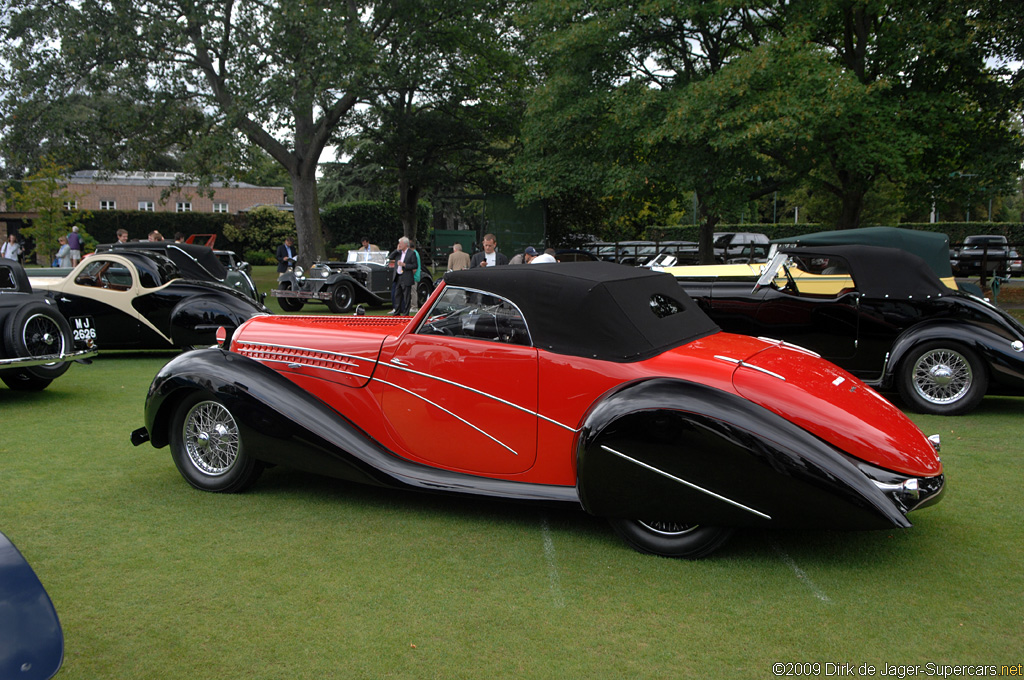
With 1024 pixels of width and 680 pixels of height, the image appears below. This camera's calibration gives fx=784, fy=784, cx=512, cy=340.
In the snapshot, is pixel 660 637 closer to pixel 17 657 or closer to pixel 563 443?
pixel 563 443

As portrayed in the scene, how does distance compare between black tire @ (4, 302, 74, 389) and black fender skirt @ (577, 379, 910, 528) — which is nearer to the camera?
black fender skirt @ (577, 379, 910, 528)

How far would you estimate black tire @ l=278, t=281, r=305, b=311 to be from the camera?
64.1 ft

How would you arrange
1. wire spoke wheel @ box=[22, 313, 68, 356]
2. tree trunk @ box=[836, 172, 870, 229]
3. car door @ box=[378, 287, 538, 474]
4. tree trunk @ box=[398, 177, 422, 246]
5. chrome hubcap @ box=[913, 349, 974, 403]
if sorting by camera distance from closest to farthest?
1. car door @ box=[378, 287, 538, 474]
2. chrome hubcap @ box=[913, 349, 974, 403]
3. wire spoke wheel @ box=[22, 313, 68, 356]
4. tree trunk @ box=[836, 172, 870, 229]
5. tree trunk @ box=[398, 177, 422, 246]

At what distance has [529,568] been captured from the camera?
13.6 feet

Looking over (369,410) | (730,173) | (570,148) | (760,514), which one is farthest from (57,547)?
(570,148)

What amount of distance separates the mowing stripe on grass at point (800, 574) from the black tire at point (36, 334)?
7.56 meters

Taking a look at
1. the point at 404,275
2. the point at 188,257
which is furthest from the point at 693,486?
the point at 404,275

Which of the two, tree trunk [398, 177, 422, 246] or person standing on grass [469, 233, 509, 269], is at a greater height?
tree trunk [398, 177, 422, 246]

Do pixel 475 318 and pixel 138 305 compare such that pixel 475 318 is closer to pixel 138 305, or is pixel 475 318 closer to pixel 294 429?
pixel 294 429

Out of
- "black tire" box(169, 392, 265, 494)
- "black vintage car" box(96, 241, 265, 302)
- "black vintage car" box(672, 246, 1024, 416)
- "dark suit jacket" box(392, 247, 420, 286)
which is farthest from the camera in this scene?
"dark suit jacket" box(392, 247, 420, 286)

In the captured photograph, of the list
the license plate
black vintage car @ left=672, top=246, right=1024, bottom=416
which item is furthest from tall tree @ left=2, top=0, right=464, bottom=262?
black vintage car @ left=672, top=246, right=1024, bottom=416

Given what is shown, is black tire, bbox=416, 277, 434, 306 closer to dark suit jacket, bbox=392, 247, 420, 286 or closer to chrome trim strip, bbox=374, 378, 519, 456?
dark suit jacket, bbox=392, 247, 420, 286

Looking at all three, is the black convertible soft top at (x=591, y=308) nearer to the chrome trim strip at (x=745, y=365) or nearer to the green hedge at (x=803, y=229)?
the chrome trim strip at (x=745, y=365)

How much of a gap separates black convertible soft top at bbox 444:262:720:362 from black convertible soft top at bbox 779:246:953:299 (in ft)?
13.3
